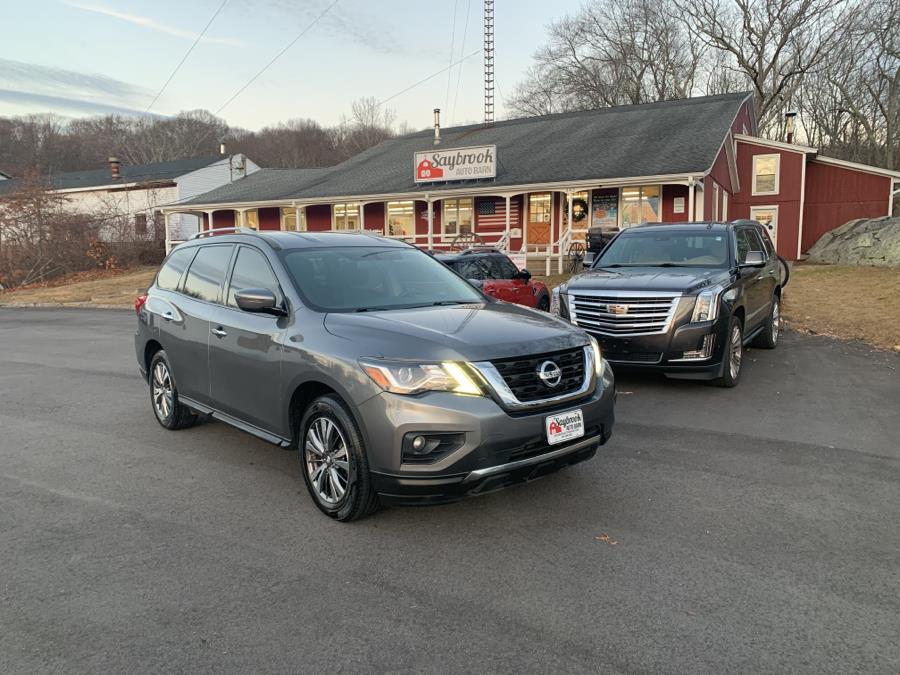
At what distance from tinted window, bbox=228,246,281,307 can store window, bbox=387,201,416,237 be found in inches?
917

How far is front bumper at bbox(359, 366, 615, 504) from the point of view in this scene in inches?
137

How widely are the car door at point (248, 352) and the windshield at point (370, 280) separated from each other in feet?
0.80

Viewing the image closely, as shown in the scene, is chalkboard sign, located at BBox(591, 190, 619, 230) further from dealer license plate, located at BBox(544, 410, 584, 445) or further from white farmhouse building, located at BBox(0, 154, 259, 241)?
white farmhouse building, located at BBox(0, 154, 259, 241)

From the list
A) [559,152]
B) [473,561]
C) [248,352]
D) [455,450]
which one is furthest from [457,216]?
[473,561]

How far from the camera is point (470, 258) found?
10.5m

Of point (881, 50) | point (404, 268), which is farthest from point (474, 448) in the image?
point (881, 50)

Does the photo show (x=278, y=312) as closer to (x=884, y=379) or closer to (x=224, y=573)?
(x=224, y=573)

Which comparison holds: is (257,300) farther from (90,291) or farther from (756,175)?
(756,175)

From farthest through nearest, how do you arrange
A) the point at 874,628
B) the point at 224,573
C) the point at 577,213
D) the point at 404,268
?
the point at 577,213 < the point at 404,268 < the point at 224,573 < the point at 874,628

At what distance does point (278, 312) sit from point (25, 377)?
6.52m

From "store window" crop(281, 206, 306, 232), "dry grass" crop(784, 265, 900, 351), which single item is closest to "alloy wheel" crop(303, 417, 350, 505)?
"dry grass" crop(784, 265, 900, 351)

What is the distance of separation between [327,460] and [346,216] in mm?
26755

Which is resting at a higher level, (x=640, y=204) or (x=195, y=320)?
A: (x=640, y=204)

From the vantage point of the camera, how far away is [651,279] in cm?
751
